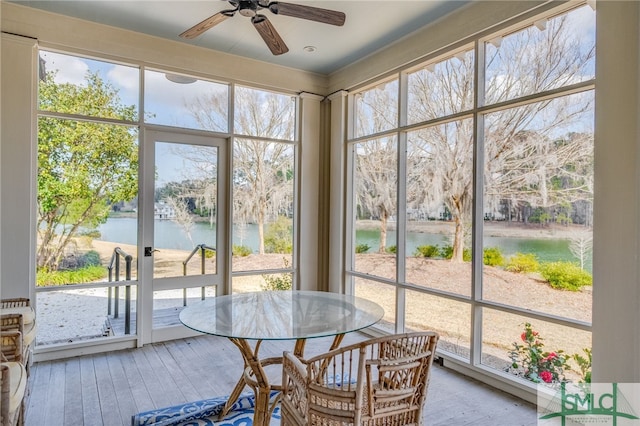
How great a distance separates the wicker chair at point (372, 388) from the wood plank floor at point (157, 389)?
1.09m

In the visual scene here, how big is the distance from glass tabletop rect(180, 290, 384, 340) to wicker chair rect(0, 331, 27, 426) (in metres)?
0.83

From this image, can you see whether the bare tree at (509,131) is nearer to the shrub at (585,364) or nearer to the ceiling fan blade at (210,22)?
the shrub at (585,364)

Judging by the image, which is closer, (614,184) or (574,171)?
(614,184)

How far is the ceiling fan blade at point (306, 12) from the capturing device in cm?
268

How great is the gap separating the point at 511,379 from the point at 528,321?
48cm

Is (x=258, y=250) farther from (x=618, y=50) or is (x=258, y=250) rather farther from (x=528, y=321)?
(x=618, y=50)

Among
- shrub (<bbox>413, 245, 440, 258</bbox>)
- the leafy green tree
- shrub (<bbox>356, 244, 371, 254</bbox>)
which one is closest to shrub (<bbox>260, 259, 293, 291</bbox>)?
shrub (<bbox>356, 244, 371, 254</bbox>)

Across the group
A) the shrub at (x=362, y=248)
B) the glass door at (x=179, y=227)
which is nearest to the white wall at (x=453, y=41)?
the shrub at (x=362, y=248)

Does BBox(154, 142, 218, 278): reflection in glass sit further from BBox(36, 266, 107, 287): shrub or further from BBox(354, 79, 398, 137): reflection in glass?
BBox(354, 79, 398, 137): reflection in glass

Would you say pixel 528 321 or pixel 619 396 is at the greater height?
pixel 528 321

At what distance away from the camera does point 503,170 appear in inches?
129

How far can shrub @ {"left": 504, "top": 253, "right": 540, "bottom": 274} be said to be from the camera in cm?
308

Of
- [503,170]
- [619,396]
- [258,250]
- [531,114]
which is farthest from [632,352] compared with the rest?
[258,250]

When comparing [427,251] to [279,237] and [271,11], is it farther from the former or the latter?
[271,11]
